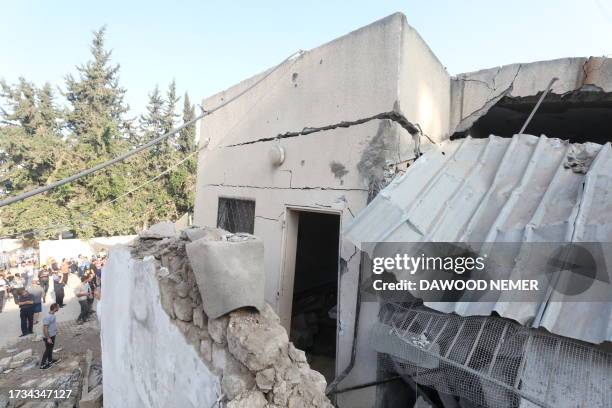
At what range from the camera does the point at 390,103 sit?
329cm

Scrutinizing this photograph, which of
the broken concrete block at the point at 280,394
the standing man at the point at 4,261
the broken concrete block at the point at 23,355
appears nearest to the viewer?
the broken concrete block at the point at 280,394

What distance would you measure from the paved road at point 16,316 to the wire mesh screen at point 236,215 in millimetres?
6793

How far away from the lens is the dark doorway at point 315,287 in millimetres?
5367

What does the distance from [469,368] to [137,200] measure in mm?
20292

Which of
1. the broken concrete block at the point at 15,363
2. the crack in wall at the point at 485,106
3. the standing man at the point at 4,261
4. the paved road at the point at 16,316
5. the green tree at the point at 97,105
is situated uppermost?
the green tree at the point at 97,105

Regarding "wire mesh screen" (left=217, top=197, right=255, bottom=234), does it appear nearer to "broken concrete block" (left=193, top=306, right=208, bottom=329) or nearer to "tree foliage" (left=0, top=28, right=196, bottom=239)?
"broken concrete block" (left=193, top=306, right=208, bottom=329)

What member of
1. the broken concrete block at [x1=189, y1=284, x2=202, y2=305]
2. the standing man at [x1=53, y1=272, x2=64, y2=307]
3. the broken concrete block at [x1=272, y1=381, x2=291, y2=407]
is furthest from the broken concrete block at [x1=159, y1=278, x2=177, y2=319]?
the standing man at [x1=53, y1=272, x2=64, y2=307]

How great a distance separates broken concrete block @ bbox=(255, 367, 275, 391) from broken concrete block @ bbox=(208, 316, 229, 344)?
1.31 feet

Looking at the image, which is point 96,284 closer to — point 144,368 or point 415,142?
point 144,368

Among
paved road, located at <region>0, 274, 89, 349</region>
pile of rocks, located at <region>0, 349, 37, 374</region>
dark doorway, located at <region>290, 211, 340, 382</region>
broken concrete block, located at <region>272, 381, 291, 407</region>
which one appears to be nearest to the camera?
broken concrete block, located at <region>272, 381, 291, 407</region>

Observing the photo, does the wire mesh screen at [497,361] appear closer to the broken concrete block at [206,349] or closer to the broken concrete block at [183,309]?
the broken concrete block at [206,349]

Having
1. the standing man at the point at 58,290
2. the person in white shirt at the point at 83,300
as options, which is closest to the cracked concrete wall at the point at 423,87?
the person in white shirt at the point at 83,300

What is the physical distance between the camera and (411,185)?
2.89 meters

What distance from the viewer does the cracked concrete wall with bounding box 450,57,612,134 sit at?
3.61 meters
